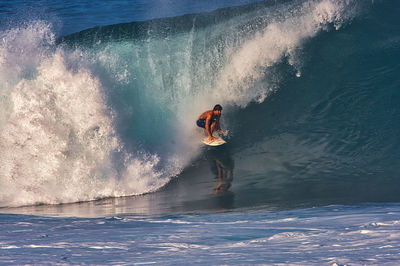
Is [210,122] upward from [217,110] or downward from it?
downward

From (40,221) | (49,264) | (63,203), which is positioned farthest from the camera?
(63,203)

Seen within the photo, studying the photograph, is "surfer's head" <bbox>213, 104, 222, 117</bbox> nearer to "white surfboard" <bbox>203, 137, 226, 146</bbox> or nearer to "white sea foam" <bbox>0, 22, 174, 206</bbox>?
"white surfboard" <bbox>203, 137, 226, 146</bbox>

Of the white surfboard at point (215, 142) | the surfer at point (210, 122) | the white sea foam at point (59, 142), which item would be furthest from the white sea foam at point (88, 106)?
the surfer at point (210, 122)

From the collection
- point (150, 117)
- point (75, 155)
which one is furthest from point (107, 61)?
point (75, 155)

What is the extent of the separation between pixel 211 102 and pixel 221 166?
1.91 m

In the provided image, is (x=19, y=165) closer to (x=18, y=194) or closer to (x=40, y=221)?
(x=18, y=194)

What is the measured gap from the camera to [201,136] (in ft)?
27.8

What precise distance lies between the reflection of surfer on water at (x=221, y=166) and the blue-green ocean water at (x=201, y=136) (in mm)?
35

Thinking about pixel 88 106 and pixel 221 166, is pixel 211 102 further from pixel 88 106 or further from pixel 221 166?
pixel 88 106

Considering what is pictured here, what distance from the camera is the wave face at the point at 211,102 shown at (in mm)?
7359

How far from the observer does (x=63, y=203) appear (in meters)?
7.12

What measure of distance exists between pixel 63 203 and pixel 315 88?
4.93 meters

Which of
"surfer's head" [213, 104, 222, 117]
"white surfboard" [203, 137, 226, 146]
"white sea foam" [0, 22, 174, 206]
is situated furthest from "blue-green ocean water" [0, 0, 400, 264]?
"surfer's head" [213, 104, 222, 117]

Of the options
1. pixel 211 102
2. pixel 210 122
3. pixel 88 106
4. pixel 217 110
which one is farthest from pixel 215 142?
pixel 88 106
